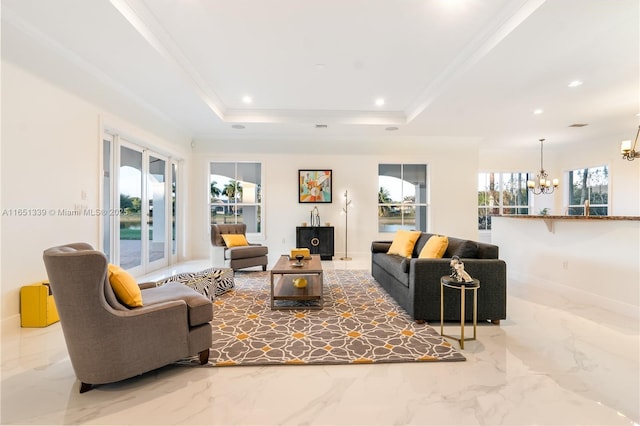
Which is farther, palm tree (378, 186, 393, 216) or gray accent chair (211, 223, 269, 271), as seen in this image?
palm tree (378, 186, 393, 216)

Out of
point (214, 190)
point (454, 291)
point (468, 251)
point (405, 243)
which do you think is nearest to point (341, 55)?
point (405, 243)

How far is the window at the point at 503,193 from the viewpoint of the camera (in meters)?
8.79

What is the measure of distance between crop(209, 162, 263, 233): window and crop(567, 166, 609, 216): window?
8.31 m

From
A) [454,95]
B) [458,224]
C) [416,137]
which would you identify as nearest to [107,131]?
[454,95]

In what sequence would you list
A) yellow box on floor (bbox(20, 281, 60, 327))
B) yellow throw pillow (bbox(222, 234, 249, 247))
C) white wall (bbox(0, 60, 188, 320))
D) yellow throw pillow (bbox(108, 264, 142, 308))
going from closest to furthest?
yellow throw pillow (bbox(108, 264, 142, 308)) → white wall (bbox(0, 60, 188, 320)) → yellow box on floor (bbox(20, 281, 60, 327)) → yellow throw pillow (bbox(222, 234, 249, 247))

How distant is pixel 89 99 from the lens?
3.76m

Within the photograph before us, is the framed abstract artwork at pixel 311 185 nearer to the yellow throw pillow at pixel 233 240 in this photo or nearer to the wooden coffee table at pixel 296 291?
the yellow throw pillow at pixel 233 240

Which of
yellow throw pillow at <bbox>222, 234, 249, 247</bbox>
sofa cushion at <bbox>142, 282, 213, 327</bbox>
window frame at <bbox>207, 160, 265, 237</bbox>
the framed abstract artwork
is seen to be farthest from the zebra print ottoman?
the framed abstract artwork

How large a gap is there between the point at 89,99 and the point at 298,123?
3.34 metres

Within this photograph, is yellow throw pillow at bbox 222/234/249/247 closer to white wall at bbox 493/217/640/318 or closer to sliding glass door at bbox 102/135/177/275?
sliding glass door at bbox 102/135/177/275

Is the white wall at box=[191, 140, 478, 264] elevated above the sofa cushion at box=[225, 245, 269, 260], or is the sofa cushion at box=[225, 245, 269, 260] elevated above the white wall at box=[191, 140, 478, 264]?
the white wall at box=[191, 140, 478, 264]

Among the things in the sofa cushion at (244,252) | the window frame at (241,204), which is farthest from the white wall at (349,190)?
the sofa cushion at (244,252)

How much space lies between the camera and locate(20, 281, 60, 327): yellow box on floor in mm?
2914

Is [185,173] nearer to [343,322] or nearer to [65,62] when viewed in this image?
[65,62]
